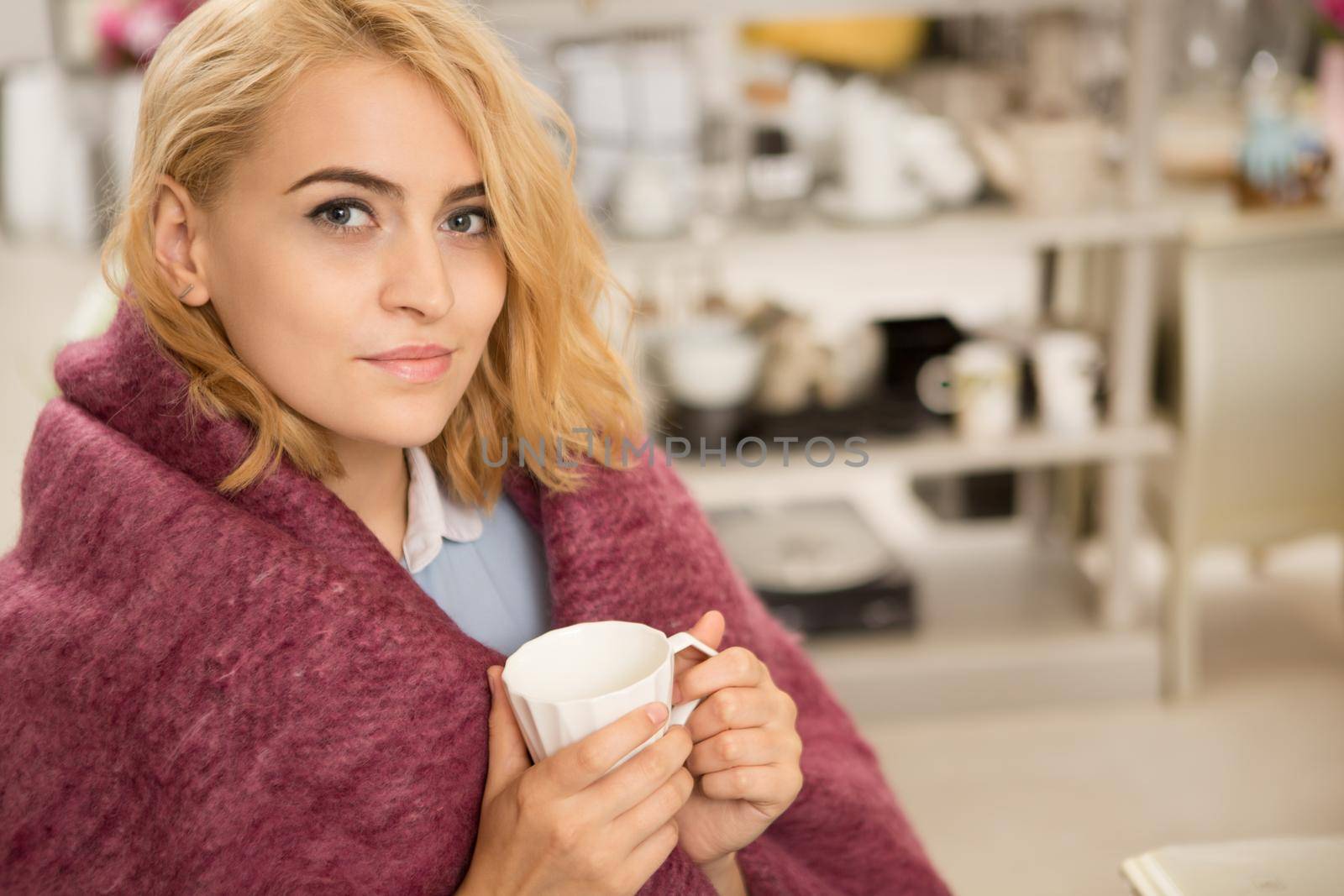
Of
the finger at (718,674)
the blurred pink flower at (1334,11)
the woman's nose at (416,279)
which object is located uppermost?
the blurred pink flower at (1334,11)

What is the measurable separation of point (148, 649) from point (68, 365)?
27cm

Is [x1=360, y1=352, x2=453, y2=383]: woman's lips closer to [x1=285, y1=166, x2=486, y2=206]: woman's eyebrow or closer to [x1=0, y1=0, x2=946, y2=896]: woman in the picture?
[x1=0, y1=0, x2=946, y2=896]: woman

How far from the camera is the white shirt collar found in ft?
3.57

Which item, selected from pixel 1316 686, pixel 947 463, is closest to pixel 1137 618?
pixel 1316 686

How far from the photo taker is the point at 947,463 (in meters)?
2.46

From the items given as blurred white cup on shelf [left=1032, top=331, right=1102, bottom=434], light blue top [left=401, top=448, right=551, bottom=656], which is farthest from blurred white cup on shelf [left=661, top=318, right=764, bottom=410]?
light blue top [left=401, top=448, right=551, bottom=656]

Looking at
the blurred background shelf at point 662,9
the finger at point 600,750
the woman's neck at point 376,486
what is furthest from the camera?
the blurred background shelf at point 662,9

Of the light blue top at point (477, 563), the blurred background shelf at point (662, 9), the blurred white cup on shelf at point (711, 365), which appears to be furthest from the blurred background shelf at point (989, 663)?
the light blue top at point (477, 563)

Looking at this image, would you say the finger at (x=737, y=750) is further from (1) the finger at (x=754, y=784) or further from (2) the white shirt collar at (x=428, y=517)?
(2) the white shirt collar at (x=428, y=517)

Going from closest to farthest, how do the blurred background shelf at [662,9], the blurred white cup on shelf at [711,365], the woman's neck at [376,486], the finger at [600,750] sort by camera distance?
1. the finger at [600,750]
2. the woman's neck at [376,486]
3. the blurred background shelf at [662,9]
4. the blurred white cup on shelf at [711,365]

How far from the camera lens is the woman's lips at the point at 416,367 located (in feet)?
3.06

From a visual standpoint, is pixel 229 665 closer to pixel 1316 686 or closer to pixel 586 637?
pixel 586 637

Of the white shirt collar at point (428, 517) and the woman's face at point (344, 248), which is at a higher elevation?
the woman's face at point (344, 248)

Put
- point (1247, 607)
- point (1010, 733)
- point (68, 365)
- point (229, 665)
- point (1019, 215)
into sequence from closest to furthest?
point (229, 665)
point (68, 365)
point (1019, 215)
point (1010, 733)
point (1247, 607)
